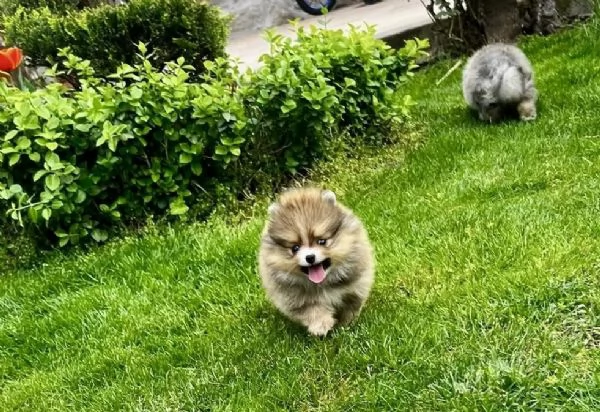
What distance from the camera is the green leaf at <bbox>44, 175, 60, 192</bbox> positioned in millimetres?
4703

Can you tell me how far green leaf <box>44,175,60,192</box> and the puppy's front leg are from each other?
2286 millimetres

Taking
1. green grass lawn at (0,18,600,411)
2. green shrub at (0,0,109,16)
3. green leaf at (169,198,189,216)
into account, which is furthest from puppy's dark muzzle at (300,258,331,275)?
green shrub at (0,0,109,16)

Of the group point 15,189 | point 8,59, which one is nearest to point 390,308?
point 15,189

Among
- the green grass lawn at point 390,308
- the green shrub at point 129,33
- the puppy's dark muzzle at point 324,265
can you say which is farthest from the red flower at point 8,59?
the puppy's dark muzzle at point 324,265

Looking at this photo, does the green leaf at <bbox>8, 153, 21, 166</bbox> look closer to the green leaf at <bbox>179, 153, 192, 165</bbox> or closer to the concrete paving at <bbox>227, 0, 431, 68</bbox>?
the green leaf at <bbox>179, 153, 192, 165</bbox>

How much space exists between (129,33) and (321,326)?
4.41m

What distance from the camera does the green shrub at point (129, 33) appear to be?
6555 mm

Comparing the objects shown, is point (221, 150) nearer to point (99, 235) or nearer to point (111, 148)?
point (111, 148)

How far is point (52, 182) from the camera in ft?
15.5

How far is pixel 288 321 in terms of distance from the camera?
11.6 ft

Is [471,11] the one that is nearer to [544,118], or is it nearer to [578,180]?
[544,118]

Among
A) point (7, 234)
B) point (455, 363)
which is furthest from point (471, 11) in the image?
point (455, 363)

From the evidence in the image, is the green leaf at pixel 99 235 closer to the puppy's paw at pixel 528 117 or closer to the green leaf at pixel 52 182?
the green leaf at pixel 52 182

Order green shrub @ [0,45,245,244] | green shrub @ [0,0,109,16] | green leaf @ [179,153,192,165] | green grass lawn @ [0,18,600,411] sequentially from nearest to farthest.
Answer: green grass lawn @ [0,18,600,411] → green shrub @ [0,45,245,244] → green leaf @ [179,153,192,165] → green shrub @ [0,0,109,16]
